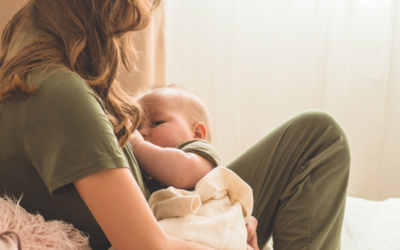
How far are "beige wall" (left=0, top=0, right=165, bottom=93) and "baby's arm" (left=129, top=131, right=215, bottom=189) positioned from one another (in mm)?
553

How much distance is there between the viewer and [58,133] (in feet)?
1.65

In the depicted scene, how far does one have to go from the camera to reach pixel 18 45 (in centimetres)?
63

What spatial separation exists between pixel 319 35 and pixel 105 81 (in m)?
1.50

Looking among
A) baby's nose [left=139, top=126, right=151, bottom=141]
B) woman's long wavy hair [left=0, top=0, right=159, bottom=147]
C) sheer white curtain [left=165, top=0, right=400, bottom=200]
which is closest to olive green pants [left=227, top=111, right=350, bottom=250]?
baby's nose [left=139, top=126, right=151, bottom=141]

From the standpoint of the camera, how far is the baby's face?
0.97 m

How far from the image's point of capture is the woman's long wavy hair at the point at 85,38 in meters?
0.62

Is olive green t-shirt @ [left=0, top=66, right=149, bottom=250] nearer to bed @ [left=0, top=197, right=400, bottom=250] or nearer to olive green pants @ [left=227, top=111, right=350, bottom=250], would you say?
bed @ [left=0, top=197, right=400, bottom=250]

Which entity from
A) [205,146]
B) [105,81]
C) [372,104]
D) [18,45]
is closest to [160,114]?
[205,146]

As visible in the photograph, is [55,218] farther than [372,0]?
No

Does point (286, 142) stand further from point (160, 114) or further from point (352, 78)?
point (352, 78)

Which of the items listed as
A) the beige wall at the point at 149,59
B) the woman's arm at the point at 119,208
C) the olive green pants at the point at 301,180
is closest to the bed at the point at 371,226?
the olive green pants at the point at 301,180

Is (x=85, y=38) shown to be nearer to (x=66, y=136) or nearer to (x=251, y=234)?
(x=66, y=136)

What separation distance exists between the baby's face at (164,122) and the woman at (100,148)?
0.18m

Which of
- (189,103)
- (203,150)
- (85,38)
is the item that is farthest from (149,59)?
(85,38)
